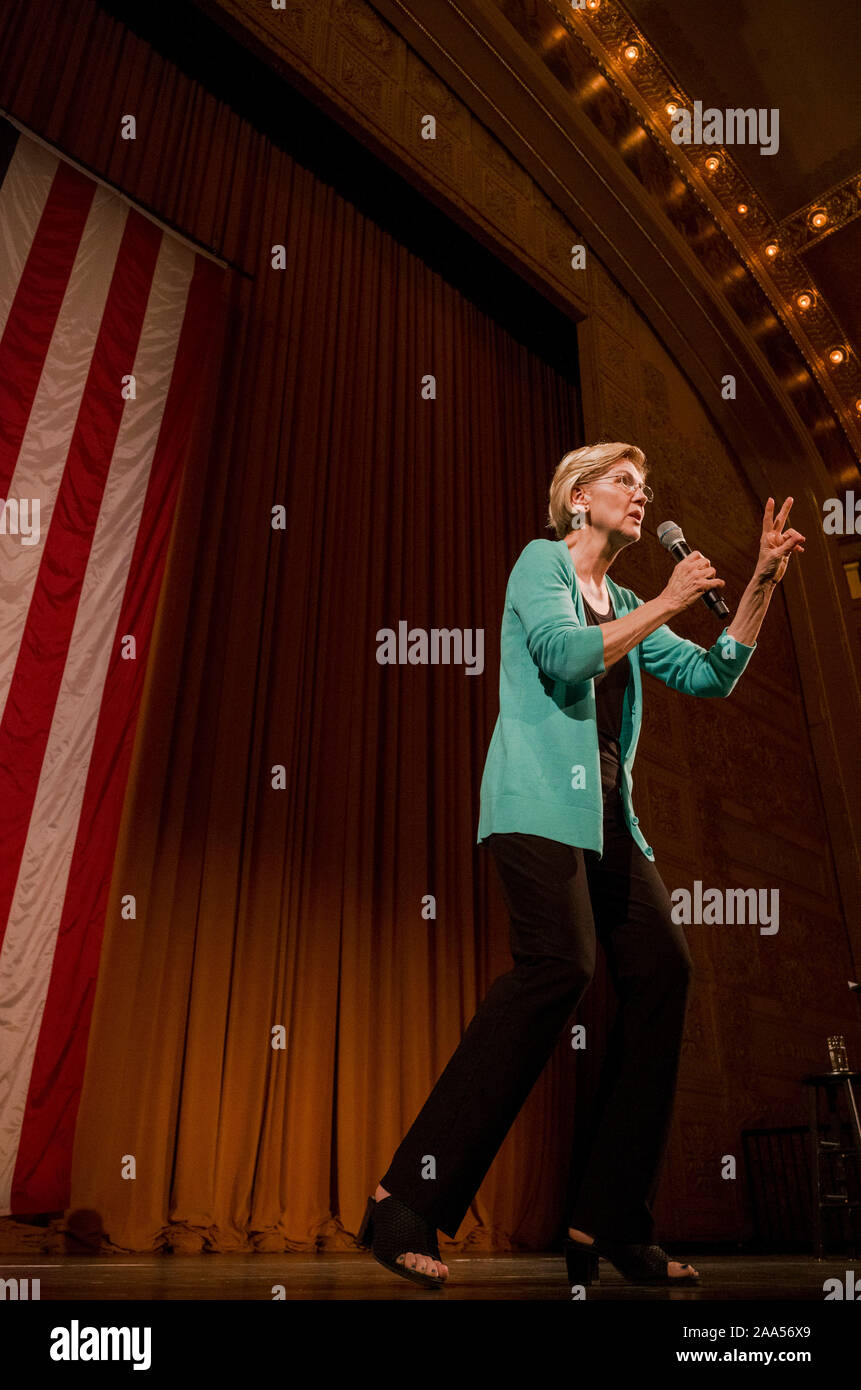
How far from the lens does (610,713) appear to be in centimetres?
165

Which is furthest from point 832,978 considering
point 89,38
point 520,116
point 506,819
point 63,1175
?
point 89,38

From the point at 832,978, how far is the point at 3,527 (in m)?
4.74

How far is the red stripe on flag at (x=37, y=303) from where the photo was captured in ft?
9.94

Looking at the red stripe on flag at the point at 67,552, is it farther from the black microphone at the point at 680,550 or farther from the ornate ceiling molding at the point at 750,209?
the ornate ceiling molding at the point at 750,209

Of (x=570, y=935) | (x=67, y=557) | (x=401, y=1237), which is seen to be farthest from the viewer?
(x=67, y=557)

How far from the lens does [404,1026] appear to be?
144 inches

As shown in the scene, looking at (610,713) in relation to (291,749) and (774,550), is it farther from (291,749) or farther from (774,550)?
(291,749)

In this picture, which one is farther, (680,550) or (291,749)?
(291,749)

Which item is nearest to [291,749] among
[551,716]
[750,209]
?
[551,716]

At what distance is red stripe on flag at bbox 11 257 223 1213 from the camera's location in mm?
2533

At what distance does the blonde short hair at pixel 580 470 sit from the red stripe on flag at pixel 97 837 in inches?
71.6

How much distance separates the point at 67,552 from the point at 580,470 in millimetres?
1954

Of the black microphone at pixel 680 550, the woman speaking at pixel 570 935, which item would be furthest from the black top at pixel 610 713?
the black microphone at pixel 680 550

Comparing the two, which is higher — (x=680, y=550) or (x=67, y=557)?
(x=67, y=557)
